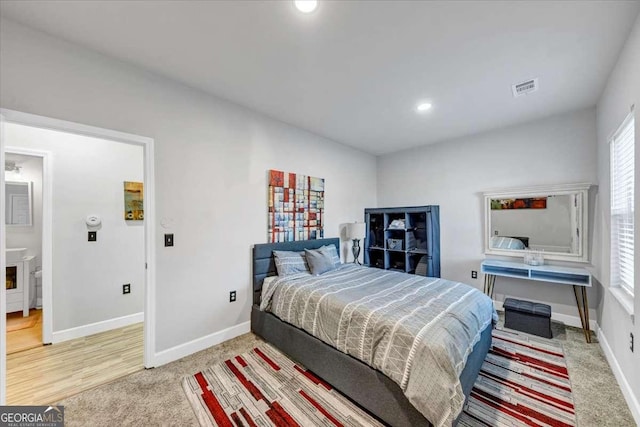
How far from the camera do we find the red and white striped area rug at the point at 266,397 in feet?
5.61

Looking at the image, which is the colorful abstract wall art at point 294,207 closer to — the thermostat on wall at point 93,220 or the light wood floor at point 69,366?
the light wood floor at point 69,366

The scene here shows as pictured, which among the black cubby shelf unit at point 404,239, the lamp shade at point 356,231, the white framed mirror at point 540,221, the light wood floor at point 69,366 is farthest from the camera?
the lamp shade at point 356,231

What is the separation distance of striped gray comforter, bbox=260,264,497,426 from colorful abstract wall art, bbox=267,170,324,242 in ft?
2.49

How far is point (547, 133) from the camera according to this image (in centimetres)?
331

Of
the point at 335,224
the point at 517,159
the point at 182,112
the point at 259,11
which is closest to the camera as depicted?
the point at 259,11

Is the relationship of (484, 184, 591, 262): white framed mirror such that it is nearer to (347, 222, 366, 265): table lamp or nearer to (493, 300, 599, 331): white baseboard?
(493, 300, 599, 331): white baseboard

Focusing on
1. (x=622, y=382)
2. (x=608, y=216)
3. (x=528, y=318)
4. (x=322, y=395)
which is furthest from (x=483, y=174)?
(x=322, y=395)

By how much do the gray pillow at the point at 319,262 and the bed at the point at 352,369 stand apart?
71 cm

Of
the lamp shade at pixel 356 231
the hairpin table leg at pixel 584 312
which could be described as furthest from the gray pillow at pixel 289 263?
the hairpin table leg at pixel 584 312

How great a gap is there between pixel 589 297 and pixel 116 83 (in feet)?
18.1

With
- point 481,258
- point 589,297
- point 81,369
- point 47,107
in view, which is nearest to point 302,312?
point 81,369

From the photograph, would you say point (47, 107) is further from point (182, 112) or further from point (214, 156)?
point (214, 156)

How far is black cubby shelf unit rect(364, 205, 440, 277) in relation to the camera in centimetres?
412

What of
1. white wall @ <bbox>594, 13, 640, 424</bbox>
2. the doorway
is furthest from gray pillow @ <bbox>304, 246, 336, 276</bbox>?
the doorway
